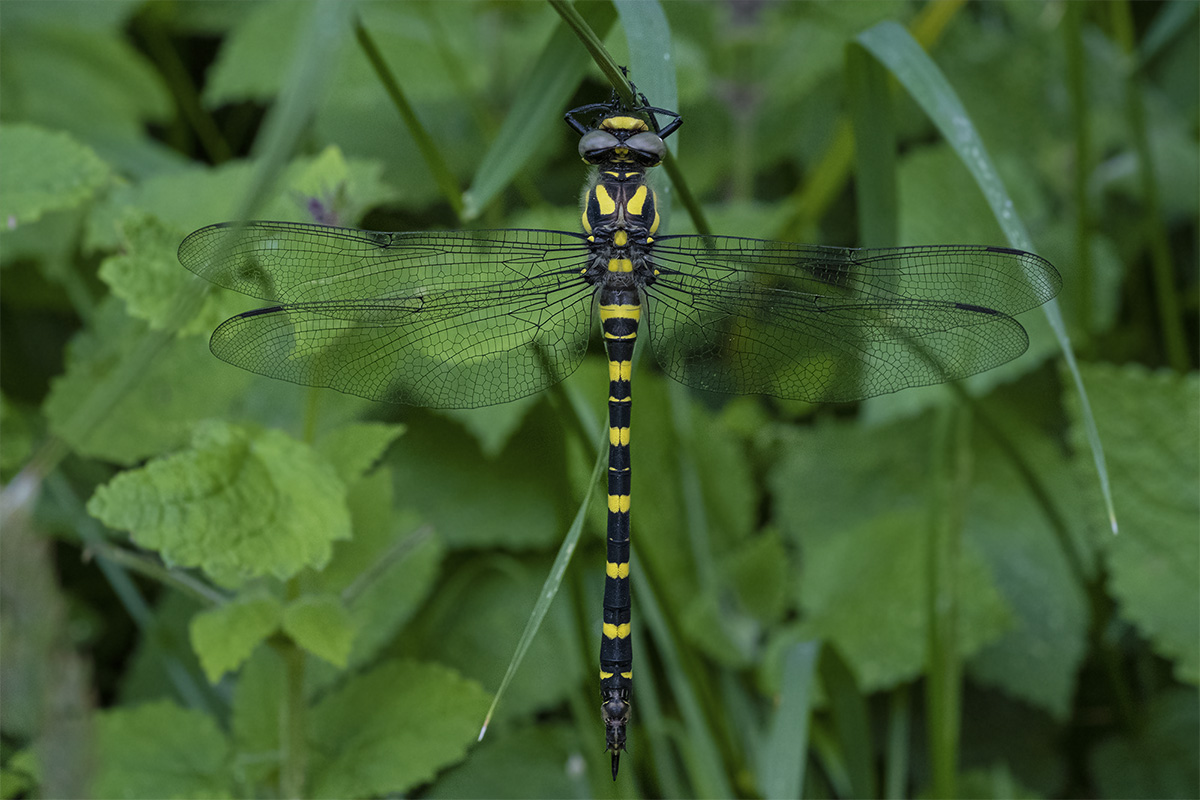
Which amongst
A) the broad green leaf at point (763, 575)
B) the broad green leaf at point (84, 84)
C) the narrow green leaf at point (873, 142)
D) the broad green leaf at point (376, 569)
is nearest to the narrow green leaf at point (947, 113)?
the narrow green leaf at point (873, 142)

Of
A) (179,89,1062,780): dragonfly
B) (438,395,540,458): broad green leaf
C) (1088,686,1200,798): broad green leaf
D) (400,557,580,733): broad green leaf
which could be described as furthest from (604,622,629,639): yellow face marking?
(1088,686,1200,798): broad green leaf

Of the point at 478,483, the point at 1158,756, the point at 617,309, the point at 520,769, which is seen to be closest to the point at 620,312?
the point at 617,309

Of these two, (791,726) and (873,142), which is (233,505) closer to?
(791,726)

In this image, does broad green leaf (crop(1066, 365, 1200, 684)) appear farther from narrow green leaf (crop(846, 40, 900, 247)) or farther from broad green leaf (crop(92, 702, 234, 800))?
broad green leaf (crop(92, 702, 234, 800))

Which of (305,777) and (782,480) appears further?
(782,480)

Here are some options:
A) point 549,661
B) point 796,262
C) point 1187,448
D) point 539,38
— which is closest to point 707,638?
point 549,661

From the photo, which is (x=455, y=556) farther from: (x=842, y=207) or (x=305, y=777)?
(x=842, y=207)

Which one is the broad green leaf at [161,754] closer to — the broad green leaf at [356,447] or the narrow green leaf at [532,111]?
the broad green leaf at [356,447]
